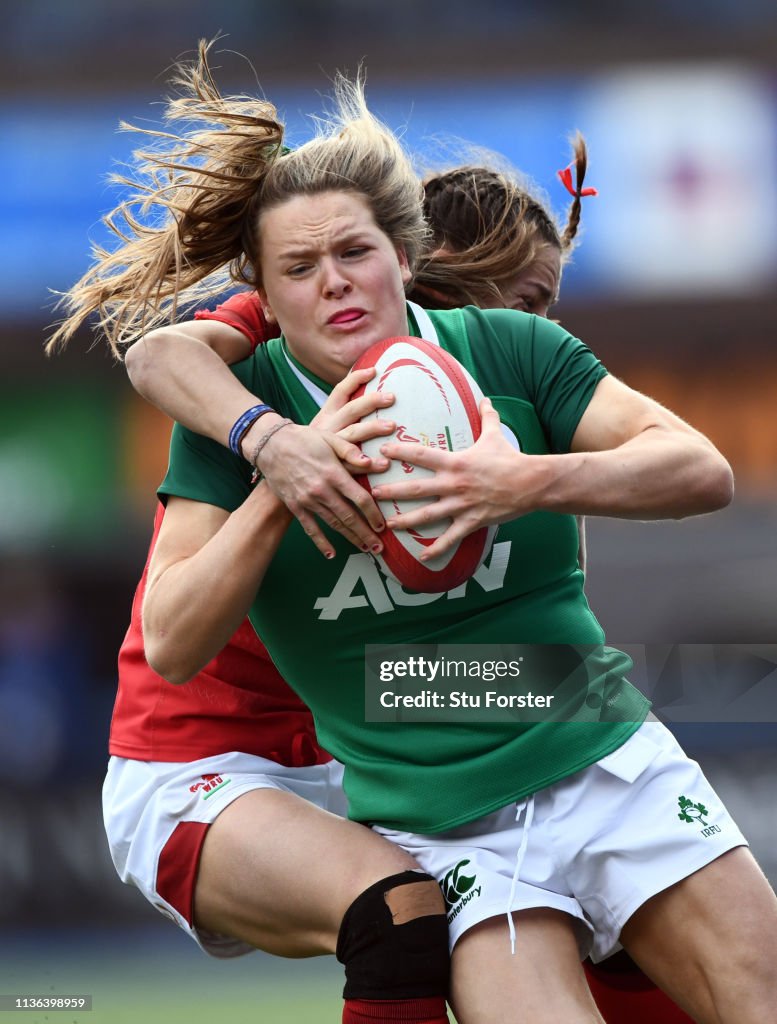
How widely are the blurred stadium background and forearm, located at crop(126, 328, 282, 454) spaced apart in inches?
212

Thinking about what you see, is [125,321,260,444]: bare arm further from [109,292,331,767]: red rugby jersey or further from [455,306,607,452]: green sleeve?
[455,306,607,452]: green sleeve

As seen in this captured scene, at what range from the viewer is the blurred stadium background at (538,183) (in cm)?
803

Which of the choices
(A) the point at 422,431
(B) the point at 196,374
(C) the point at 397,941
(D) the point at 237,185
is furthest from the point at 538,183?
(C) the point at 397,941

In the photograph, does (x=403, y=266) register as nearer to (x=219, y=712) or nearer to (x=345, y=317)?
(x=345, y=317)

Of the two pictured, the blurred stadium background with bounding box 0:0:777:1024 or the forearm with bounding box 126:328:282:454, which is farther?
the blurred stadium background with bounding box 0:0:777:1024

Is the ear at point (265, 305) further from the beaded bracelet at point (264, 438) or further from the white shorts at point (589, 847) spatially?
the white shorts at point (589, 847)

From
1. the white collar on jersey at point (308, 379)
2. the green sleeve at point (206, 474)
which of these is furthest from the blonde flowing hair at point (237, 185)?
the green sleeve at point (206, 474)

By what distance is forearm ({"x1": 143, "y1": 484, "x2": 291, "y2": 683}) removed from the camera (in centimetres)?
221

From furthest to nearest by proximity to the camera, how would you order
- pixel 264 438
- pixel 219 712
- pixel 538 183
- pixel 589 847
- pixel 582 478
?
pixel 538 183
pixel 219 712
pixel 589 847
pixel 264 438
pixel 582 478

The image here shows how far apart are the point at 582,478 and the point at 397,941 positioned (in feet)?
2.64

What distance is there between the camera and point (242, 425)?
229 cm

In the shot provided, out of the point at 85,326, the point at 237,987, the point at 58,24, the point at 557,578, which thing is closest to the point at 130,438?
the point at 85,326

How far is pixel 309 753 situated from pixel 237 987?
3921mm

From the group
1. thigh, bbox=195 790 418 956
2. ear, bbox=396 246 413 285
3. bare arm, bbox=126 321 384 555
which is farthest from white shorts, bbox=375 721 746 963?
ear, bbox=396 246 413 285
